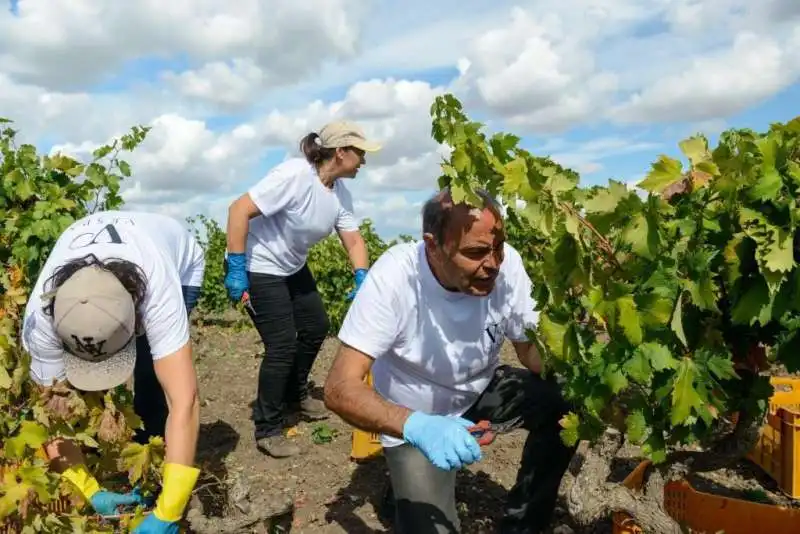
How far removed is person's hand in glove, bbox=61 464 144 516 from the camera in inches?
107

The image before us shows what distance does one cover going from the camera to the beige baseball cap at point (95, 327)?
2.37 metres

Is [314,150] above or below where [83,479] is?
above

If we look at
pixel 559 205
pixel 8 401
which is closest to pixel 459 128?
pixel 559 205

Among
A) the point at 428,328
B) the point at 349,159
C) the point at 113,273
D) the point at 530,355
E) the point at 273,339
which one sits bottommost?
the point at 273,339

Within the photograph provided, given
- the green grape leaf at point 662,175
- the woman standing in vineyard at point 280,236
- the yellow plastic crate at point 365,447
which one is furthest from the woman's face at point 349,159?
the green grape leaf at point 662,175

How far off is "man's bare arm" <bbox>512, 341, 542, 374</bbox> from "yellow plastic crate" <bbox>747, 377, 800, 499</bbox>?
107 centimetres

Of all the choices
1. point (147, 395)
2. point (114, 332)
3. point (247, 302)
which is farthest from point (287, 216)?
point (114, 332)

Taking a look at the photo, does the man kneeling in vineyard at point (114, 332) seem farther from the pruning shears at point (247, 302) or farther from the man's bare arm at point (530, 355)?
the pruning shears at point (247, 302)

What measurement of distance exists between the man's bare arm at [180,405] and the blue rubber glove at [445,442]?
2.37 ft

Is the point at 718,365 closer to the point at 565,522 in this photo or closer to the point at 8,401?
the point at 565,522

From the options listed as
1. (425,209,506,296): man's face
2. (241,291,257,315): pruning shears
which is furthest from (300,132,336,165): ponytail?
(425,209,506,296): man's face

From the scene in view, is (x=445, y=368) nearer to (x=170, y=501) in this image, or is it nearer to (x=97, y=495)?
(x=170, y=501)

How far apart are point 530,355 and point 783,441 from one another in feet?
4.51

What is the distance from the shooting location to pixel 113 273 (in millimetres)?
2547
